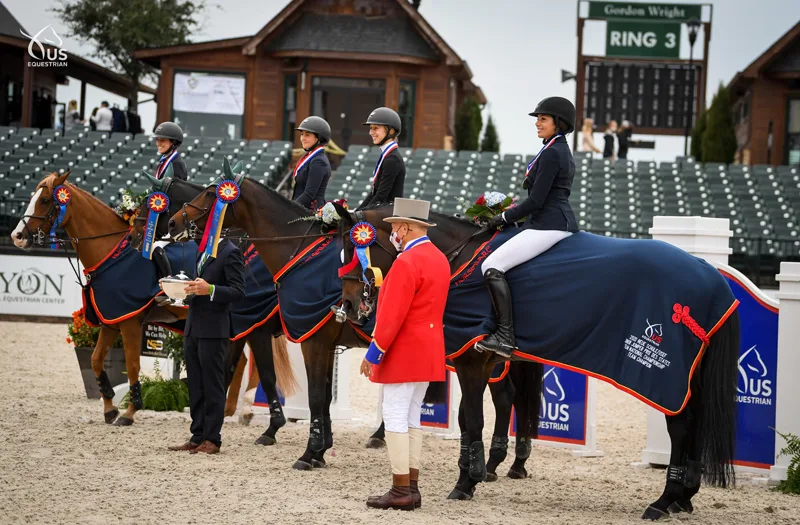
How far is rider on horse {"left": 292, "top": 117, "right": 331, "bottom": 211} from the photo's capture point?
897cm

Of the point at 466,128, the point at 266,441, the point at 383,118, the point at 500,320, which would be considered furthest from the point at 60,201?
the point at 466,128

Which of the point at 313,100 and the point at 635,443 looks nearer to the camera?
the point at 635,443

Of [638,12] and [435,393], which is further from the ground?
[638,12]

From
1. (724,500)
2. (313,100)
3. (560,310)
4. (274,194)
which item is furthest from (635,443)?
(313,100)

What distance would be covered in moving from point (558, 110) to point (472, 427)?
234cm

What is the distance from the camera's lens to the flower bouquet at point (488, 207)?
7414 millimetres

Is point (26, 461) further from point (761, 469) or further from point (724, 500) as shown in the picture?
point (761, 469)

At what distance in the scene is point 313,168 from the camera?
29.5 ft

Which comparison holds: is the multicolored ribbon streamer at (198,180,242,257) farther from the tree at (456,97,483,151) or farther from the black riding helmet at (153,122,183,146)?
the tree at (456,97,483,151)

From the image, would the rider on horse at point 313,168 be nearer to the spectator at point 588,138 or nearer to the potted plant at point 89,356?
the potted plant at point 89,356

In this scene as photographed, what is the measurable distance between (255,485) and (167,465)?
95cm

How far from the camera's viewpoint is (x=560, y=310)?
6.92m

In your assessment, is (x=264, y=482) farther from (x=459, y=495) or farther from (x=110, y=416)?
(x=110, y=416)

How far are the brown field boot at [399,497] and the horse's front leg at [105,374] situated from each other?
4.16 meters
